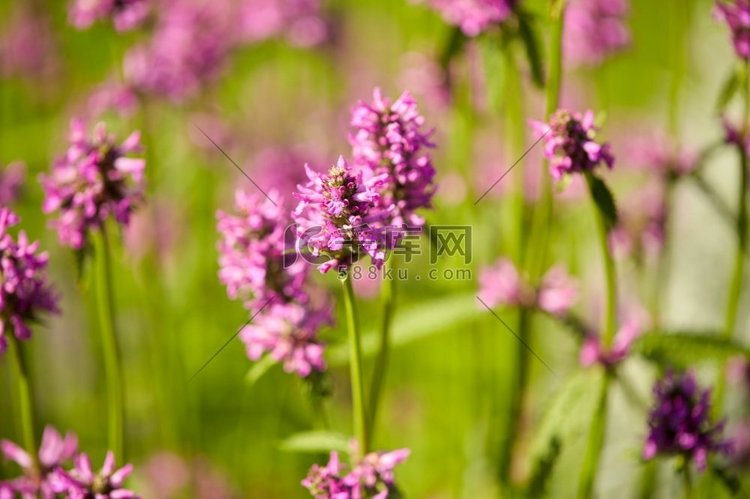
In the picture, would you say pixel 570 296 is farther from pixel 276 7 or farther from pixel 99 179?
pixel 276 7

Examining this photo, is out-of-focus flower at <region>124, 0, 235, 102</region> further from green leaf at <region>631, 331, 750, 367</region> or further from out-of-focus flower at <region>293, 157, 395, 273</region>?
green leaf at <region>631, 331, 750, 367</region>

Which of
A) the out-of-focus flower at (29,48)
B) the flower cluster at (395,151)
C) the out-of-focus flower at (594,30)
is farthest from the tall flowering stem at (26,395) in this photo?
the out-of-focus flower at (29,48)

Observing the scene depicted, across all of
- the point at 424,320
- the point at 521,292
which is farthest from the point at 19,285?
the point at 521,292

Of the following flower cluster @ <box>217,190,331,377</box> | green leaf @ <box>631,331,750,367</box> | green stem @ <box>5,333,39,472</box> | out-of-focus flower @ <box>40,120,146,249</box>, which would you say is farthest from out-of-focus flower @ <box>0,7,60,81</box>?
green leaf @ <box>631,331,750,367</box>

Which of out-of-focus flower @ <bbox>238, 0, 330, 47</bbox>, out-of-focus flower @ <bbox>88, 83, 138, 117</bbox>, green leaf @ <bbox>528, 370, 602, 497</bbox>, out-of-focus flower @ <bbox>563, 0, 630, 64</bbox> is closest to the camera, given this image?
green leaf @ <bbox>528, 370, 602, 497</bbox>

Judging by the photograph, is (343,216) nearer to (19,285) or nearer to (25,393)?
(19,285)
